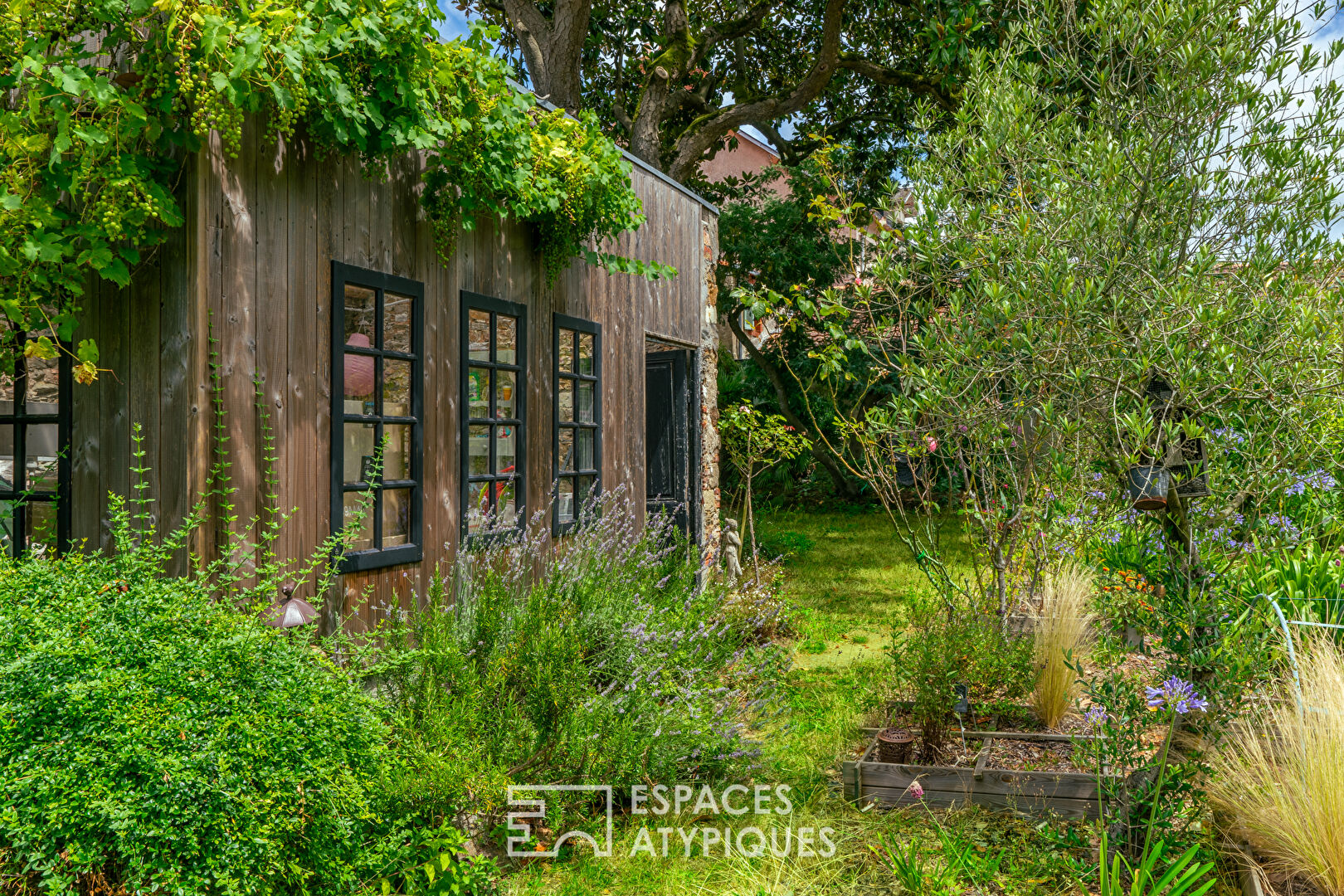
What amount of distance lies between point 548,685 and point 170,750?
1378mm

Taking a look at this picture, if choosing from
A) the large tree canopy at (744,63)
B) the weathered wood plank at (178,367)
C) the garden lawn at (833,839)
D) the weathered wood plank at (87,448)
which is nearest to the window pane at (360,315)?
the weathered wood plank at (178,367)

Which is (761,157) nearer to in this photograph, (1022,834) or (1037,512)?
(1037,512)

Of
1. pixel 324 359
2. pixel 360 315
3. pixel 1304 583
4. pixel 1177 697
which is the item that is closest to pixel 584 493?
pixel 360 315

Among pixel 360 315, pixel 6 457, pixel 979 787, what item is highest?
pixel 360 315

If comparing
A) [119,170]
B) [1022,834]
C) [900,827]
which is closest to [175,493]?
[119,170]

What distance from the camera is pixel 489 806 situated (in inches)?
122

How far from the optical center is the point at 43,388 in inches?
141

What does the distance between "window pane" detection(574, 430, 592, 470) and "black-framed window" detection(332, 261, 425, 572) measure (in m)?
1.69

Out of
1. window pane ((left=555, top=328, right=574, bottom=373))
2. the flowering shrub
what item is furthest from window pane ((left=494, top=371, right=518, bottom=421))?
the flowering shrub

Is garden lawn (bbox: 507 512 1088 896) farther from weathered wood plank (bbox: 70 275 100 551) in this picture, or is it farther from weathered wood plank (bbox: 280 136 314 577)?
weathered wood plank (bbox: 70 275 100 551)

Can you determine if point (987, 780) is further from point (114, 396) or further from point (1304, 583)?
point (114, 396)

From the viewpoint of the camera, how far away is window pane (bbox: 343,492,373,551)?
151 inches

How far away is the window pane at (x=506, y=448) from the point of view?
16.5ft

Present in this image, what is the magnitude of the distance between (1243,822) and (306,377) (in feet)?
11.6
